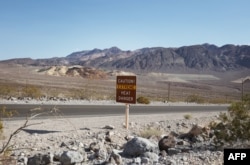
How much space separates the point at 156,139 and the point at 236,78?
164936 mm

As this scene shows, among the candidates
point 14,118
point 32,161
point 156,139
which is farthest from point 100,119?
point 32,161

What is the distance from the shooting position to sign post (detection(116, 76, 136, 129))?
695 inches

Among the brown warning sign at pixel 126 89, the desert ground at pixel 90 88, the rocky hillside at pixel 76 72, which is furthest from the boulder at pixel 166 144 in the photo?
the rocky hillside at pixel 76 72

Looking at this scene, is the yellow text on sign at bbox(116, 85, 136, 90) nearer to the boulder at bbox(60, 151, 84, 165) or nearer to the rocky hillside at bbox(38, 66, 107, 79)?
the boulder at bbox(60, 151, 84, 165)

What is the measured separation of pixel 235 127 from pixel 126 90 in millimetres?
6782

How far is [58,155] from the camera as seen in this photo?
10.4 meters

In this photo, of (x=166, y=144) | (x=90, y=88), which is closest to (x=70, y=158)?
(x=166, y=144)

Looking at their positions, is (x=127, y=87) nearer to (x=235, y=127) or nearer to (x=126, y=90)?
(x=126, y=90)

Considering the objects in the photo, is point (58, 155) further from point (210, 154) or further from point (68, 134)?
point (68, 134)

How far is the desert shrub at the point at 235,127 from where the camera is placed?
1160 cm

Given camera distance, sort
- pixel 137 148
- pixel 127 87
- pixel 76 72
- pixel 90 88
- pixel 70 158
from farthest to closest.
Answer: pixel 76 72 < pixel 90 88 < pixel 127 87 < pixel 137 148 < pixel 70 158

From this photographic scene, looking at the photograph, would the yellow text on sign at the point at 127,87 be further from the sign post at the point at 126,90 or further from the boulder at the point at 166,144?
the boulder at the point at 166,144

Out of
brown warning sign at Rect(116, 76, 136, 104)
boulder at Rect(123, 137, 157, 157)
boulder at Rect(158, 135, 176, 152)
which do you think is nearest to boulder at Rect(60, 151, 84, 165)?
boulder at Rect(123, 137, 157, 157)

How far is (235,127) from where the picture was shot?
468 inches
